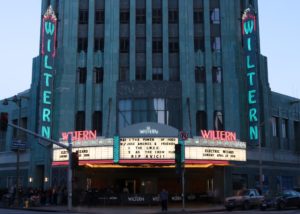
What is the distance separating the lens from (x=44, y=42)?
49188 millimetres

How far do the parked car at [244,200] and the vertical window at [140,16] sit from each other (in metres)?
22.0

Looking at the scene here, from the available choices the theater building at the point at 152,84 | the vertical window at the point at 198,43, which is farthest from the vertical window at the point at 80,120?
the vertical window at the point at 198,43

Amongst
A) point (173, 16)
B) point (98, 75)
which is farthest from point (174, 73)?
point (98, 75)

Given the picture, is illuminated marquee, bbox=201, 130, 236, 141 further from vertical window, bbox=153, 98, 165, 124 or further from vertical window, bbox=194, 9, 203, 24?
vertical window, bbox=194, 9, 203, 24

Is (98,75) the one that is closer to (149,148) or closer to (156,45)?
(156,45)

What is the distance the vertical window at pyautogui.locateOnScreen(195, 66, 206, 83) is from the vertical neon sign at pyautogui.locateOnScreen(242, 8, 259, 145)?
4534mm

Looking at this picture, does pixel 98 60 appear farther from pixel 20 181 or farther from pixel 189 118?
pixel 20 181

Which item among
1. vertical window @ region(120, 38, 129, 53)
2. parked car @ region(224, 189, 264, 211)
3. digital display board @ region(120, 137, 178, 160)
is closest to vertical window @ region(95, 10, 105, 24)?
vertical window @ region(120, 38, 129, 53)

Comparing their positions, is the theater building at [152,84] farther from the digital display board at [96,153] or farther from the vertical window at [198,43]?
the digital display board at [96,153]

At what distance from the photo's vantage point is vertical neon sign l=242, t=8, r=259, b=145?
1914 inches

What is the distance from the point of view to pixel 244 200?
38.8 m

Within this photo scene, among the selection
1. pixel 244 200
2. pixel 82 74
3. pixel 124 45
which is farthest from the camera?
pixel 82 74

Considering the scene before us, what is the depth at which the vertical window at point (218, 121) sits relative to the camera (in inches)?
1975

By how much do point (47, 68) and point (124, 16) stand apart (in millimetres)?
10041
